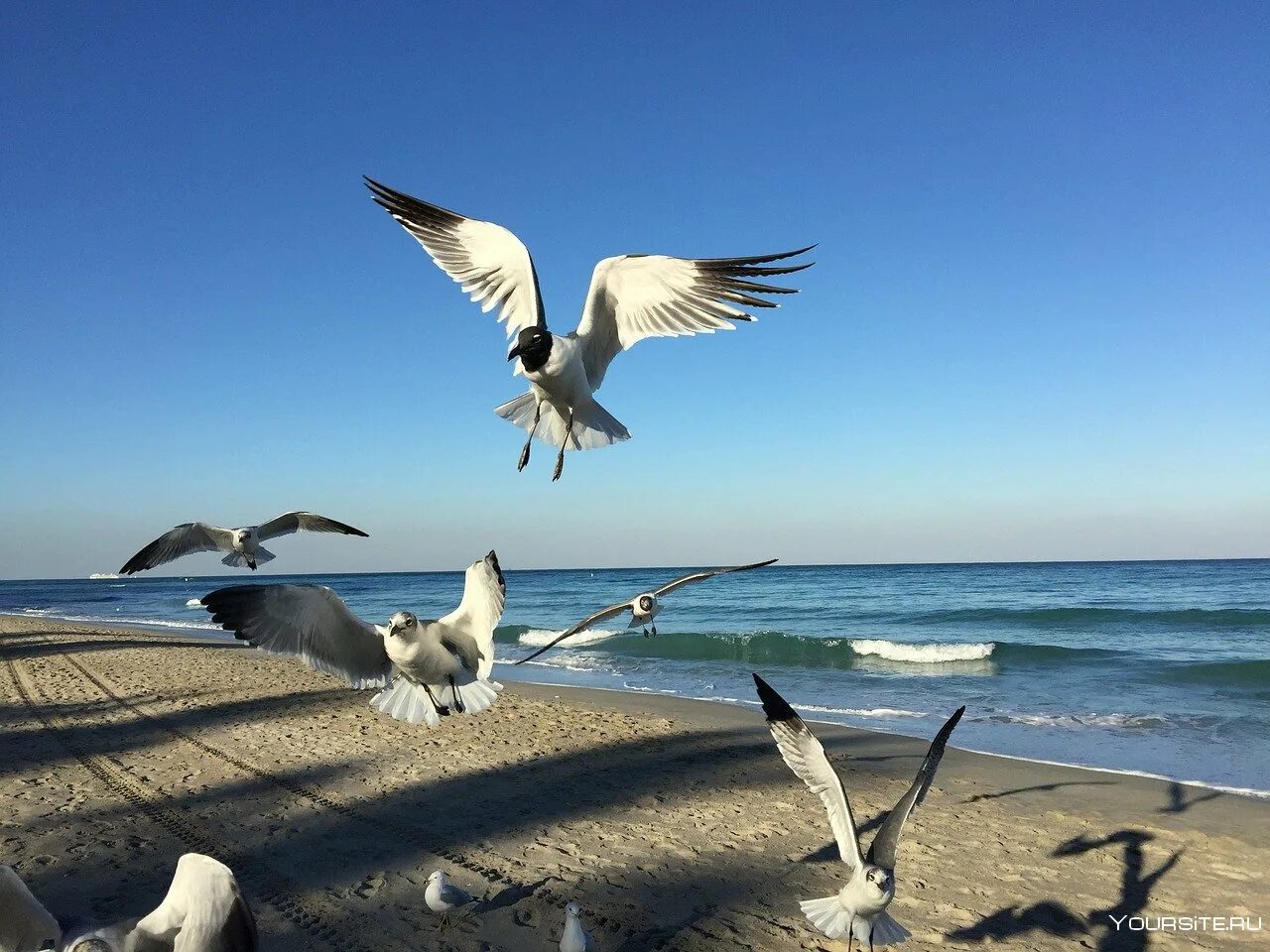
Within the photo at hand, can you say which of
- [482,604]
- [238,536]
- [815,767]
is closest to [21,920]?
[482,604]

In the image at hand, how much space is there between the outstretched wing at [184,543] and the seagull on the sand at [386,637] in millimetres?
2224

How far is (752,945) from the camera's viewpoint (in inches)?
184

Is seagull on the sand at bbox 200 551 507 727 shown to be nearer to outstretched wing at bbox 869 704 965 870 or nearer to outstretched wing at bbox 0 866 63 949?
outstretched wing at bbox 0 866 63 949

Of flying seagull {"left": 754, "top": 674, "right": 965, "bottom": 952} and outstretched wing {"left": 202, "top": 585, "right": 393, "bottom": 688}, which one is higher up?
outstretched wing {"left": 202, "top": 585, "right": 393, "bottom": 688}

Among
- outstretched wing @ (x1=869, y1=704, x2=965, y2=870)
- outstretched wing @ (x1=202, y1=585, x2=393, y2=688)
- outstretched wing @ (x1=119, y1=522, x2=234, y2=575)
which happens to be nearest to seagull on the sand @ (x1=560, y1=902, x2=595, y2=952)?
outstretched wing @ (x1=869, y1=704, x2=965, y2=870)

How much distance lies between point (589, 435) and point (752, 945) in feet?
9.02

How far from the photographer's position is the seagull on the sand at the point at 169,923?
2773 mm

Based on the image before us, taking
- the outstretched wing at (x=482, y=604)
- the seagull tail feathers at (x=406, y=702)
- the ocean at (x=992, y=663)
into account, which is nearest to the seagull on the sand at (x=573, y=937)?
the seagull tail feathers at (x=406, y=702)

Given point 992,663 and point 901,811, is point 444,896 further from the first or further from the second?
point 992,663

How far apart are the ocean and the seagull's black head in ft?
25.1

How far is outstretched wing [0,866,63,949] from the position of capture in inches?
109

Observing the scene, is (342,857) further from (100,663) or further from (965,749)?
(100,663)

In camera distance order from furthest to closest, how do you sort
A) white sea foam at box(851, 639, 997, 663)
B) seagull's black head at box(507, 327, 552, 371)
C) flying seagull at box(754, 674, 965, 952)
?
white sea foam at box(851, 639, 997, 663), flying seagull at box(754, 674, 965, 952), seagull's black head at box(507, 327, 552, 371)

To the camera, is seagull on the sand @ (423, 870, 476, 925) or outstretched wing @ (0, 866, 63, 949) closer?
outstretched wing @ (0, 866, 63, 949)
